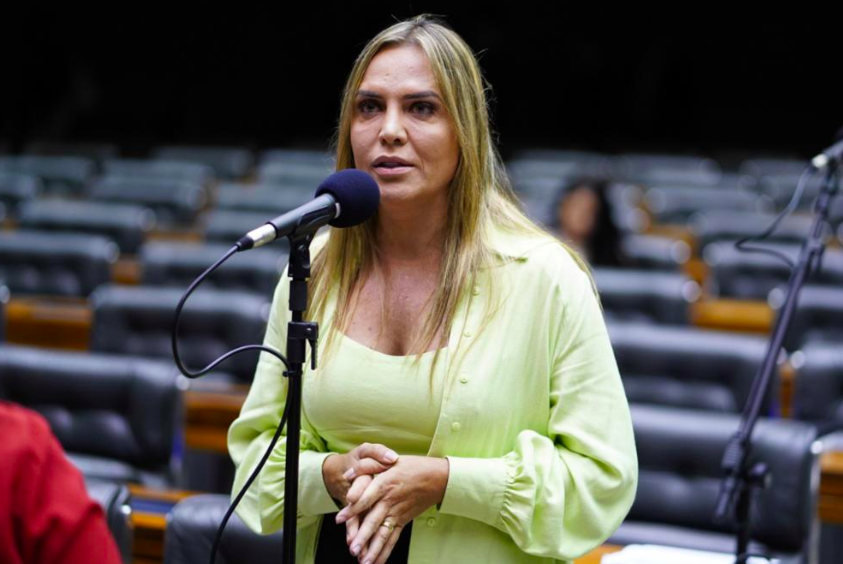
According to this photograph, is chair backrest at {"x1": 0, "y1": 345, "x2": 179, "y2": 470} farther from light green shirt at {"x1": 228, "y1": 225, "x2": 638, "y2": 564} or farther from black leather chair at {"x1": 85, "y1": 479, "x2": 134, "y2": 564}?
light green shirt at {"x1": 228, "y1": 225, "x2": 638, "y2": 564}

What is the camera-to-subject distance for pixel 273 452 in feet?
5.99

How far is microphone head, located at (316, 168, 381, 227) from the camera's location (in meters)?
1.65

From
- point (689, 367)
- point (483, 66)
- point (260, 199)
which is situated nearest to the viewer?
point (689, 367)

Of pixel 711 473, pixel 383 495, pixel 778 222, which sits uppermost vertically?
pixel 778 222

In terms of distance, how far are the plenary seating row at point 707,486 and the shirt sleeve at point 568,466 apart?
1087mm

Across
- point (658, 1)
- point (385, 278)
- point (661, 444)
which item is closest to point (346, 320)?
point (385, 278)

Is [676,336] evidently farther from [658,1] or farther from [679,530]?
[658,1]

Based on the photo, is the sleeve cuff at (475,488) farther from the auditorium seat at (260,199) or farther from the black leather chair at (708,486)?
the auditorium seat at (260,199)

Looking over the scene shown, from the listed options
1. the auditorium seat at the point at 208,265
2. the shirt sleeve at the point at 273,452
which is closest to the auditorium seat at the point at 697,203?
the auditorium seat at the point at 208,265

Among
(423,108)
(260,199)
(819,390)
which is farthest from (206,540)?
(260,199)

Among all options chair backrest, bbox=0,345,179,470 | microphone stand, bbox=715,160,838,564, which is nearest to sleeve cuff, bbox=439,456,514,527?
microphone stand, bbox=715,160,838,564

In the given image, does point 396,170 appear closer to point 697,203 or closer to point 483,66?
point 697,203

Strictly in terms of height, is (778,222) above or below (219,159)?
above

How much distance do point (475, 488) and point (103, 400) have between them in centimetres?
190
